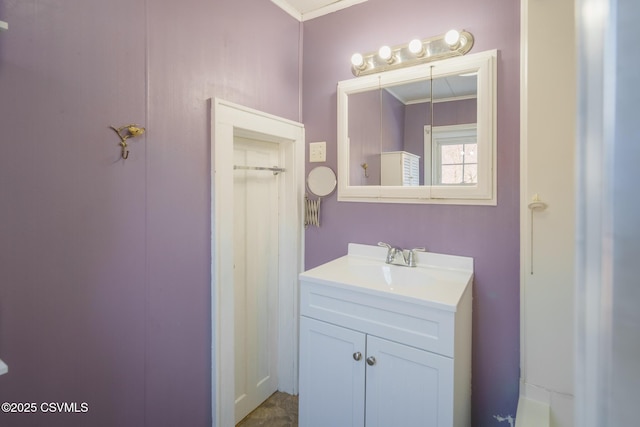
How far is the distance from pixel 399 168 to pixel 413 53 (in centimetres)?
60

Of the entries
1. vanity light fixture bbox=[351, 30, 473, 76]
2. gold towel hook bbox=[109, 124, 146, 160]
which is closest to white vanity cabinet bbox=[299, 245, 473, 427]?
gold towel hook bbox=[109, 124, 146, 160]

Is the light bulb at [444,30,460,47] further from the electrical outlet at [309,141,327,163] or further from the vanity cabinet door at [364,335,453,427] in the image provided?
the vanity cabinet door at [364,335,453,427]

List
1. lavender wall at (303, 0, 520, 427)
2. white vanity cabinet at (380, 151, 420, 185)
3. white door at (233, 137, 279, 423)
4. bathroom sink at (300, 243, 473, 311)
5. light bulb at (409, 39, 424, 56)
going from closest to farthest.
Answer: bathroom sink at (300, 243, 473, 311) < lavender wall at (303, 0, 520, 427) < light bulb at (409, 39, 424, 56) < white vanity cabinet at (380, 151, 420, 185) < white door at (233, 137, 279, 423)

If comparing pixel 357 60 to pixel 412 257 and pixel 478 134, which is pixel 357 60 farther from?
pixel 412 257

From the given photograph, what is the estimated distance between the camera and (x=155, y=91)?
4.10 ft

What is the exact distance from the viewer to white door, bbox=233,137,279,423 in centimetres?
183

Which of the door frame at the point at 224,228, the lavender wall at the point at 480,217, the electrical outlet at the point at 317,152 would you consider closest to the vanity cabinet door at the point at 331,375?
Result: the door frame at the point at 224,228

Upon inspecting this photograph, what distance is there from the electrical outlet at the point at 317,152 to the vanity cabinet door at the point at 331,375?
98cm

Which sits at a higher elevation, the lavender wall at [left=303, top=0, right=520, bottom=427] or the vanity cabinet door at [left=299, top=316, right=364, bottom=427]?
the lavender wall at [left=303, top=0, right=520, bottom=427]

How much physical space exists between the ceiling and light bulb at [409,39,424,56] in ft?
1.51

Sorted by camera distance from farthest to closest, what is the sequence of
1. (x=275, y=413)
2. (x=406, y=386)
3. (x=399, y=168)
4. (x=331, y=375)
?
1. (x=275, y=413)
2. (x=399, y=168)
3. (x=331, y=375)
4. (x=406, y=386)

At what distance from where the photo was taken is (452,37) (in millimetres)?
1537

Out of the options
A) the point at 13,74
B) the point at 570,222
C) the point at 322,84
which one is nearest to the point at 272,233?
the point at 322,84

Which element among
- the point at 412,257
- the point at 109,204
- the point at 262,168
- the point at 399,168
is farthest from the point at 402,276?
the point at 109,204
